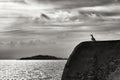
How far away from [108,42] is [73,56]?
2081 millimetres

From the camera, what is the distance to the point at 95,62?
1625 centimetres

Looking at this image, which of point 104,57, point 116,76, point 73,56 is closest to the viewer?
point 116,76

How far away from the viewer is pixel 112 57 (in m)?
15.9

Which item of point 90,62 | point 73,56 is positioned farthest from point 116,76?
point 73,56

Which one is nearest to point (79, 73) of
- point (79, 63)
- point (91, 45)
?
point (79, 63)

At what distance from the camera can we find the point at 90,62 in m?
16.4

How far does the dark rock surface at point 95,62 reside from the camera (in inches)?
614

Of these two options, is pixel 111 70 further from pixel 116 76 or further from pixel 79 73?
pixel 79 73

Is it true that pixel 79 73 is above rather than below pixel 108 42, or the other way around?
below

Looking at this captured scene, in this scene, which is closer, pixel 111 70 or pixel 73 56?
pixel 111 70

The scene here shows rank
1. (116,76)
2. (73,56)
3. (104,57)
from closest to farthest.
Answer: (116,76)
(104,57)
(73,56)

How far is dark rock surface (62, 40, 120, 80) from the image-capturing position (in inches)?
614

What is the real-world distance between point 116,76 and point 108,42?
210 cm

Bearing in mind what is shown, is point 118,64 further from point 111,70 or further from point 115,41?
point 115,41
